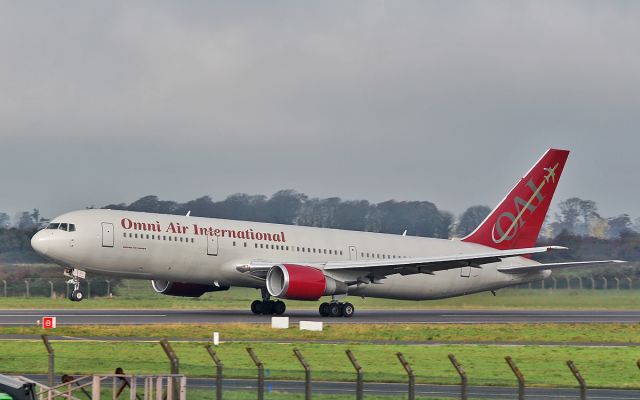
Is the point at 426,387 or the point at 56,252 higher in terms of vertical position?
the point at 56,252

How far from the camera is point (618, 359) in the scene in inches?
1342

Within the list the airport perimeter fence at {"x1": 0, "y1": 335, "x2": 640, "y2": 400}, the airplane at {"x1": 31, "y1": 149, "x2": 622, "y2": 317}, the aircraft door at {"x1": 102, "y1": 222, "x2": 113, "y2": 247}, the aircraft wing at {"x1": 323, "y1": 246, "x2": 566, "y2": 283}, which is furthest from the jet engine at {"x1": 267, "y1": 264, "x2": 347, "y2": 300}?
the airport perimeter fence at {"x1": 0, "y1": 335, "x2": 640, "y2": 400}

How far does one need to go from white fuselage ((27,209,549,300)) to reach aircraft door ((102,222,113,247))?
1.6 inches

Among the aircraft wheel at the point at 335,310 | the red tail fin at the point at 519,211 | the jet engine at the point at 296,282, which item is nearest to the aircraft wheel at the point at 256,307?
the jet engine at the point at 296,282

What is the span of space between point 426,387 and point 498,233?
3464 centimetres

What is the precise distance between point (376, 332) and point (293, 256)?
12.4 meters

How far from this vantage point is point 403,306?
65312 mm

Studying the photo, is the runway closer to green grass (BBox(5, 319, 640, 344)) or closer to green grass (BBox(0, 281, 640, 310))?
green grass (BBox(0, 281, 640, 310))

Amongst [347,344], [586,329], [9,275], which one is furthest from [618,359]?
[9,275]

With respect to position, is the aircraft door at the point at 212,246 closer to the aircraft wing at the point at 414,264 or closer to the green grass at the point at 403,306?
the aircraft wing at the point at 414,264

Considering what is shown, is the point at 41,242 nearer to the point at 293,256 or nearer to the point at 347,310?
the point at 293,256

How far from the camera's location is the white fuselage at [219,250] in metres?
48.7

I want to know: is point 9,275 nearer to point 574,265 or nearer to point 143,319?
point 143,319

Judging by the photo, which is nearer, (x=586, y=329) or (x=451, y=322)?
(x=586, y=329)
